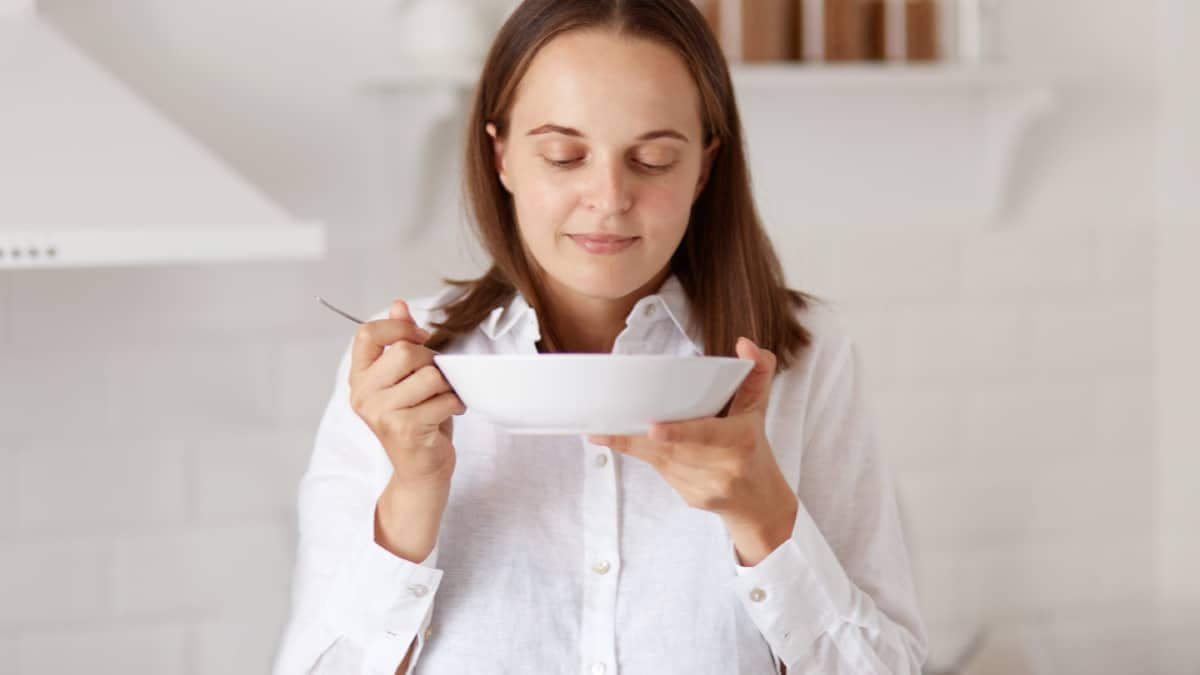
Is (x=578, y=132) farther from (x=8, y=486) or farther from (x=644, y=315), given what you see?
(x=8, y=486)

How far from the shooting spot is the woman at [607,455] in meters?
1.03

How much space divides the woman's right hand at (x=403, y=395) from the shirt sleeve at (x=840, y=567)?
0.27 m

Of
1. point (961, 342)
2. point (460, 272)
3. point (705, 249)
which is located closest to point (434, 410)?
point (705, 249)

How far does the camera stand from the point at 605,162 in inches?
40.9

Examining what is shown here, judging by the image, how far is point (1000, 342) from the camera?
2.12 meters

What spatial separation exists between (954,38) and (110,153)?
4.04 feet

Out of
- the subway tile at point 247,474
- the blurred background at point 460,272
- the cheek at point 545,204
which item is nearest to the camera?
the cheek at point 545,204

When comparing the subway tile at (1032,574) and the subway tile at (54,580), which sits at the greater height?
the subway tile at (54,580)

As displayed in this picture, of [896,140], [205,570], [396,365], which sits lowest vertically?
[205,570]

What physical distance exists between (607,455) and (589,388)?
1.06 feet

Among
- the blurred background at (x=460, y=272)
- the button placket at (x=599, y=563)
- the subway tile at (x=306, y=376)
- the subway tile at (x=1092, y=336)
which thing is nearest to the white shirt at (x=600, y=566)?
the button placket at (x=599, y=563)

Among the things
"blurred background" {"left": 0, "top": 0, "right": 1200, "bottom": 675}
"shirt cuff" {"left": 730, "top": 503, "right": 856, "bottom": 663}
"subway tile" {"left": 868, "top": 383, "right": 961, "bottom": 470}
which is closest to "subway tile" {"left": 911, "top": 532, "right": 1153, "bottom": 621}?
"blurred background" {"left": 0, "top": 0, "right": 1200, "bottom": 675}

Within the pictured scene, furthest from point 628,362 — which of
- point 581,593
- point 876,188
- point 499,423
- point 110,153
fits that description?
point 876,188

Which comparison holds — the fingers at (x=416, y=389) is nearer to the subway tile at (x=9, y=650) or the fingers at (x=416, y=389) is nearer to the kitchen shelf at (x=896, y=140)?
the kitchen shelf at (x=896, y=140)
